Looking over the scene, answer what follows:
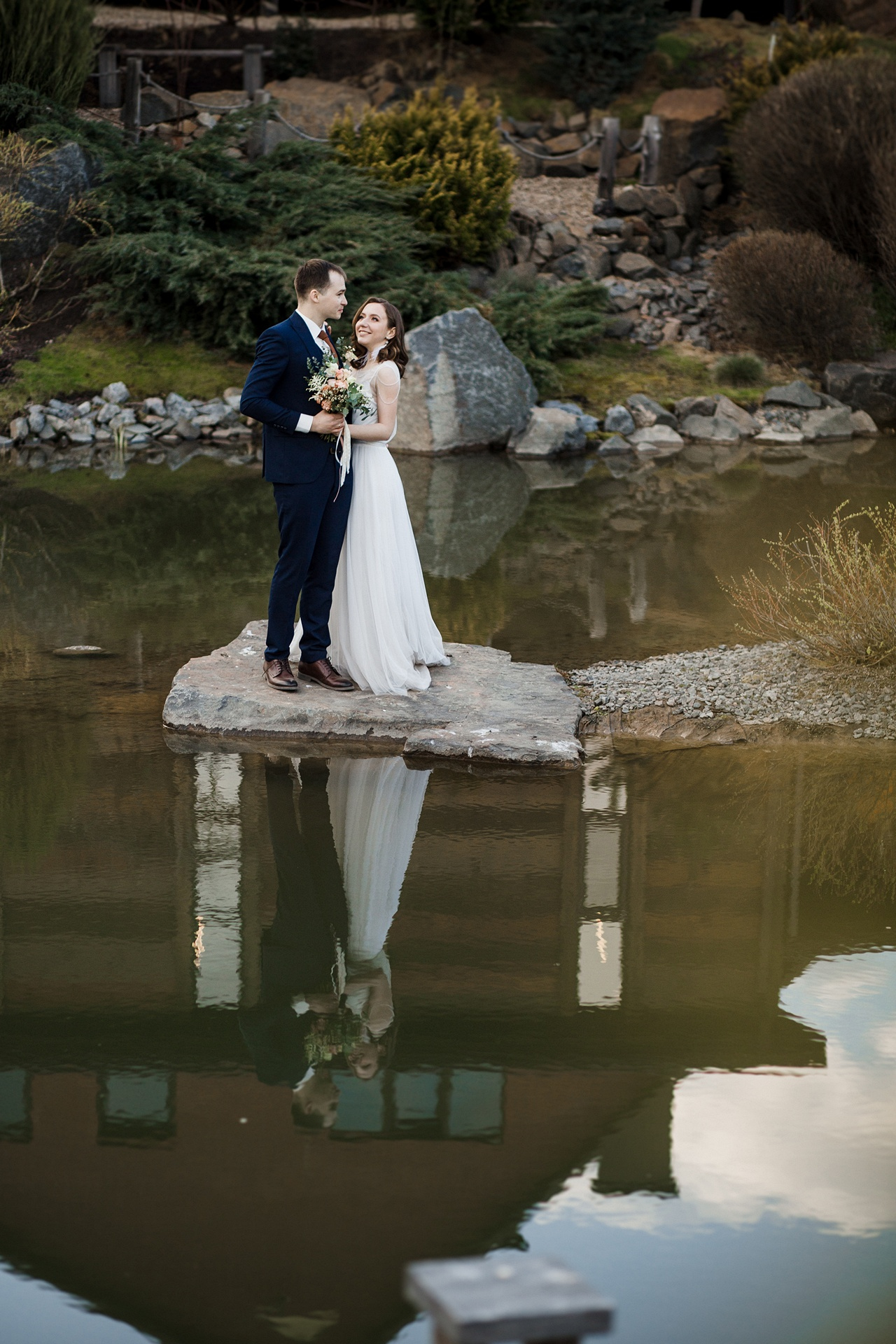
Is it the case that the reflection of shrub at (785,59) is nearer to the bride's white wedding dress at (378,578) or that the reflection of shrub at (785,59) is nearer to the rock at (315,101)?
the rock at (315,101)

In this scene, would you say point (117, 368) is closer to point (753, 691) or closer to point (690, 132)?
point (753, 691)

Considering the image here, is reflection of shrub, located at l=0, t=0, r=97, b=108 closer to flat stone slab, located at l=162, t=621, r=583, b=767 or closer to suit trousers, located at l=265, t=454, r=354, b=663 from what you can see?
Result: suit trousers, located at l=265, t=454, r=354, b=663

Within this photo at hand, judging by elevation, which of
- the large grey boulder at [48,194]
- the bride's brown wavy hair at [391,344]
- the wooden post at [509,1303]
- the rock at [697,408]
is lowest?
the rock at [697,408]

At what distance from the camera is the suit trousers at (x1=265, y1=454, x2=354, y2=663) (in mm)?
6594

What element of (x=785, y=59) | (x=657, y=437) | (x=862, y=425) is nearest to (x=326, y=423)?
(x=657, y=437)

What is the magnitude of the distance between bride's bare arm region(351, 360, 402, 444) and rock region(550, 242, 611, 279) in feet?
48.0

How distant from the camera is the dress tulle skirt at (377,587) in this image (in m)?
6.89

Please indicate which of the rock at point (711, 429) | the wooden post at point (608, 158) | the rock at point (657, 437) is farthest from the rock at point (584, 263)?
the rock at point (657, 437)

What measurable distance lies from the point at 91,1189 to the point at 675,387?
51.8 feet

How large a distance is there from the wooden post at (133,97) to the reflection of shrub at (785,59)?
10127 millimetres

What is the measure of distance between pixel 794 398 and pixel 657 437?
2.26 metres

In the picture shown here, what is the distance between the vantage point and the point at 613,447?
16.0 meters

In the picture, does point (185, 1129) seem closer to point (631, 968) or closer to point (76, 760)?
point (631, 968)

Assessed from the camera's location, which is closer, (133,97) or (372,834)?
(372,834)
